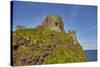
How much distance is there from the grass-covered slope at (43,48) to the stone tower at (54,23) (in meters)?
0.05

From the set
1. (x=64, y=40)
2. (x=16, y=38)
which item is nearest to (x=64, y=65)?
(x=64, y=40)

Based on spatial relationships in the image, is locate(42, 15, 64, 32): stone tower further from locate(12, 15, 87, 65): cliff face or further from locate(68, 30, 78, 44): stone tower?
locate(68, 30, 78, 44): stone tower

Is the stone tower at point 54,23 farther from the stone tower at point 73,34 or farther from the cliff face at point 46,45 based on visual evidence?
the stone tower at point 73,34

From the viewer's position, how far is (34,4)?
8.71 feet

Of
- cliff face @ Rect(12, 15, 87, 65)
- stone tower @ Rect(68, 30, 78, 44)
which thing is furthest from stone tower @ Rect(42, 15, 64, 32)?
stone tower @ Rect(68, 30, 78, 44)

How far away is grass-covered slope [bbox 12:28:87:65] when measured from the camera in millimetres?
2574

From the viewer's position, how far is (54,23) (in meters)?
2.74

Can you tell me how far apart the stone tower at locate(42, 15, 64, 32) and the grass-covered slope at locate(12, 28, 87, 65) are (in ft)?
0.18

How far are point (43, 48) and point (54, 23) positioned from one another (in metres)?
0.36

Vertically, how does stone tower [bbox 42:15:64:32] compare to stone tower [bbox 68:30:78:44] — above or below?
above

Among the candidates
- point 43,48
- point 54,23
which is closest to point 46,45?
point 43,48

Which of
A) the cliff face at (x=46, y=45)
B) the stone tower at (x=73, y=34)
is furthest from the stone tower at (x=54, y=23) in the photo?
the stone tower at (x=73, y=34)

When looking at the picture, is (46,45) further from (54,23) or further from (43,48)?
(54,23)
